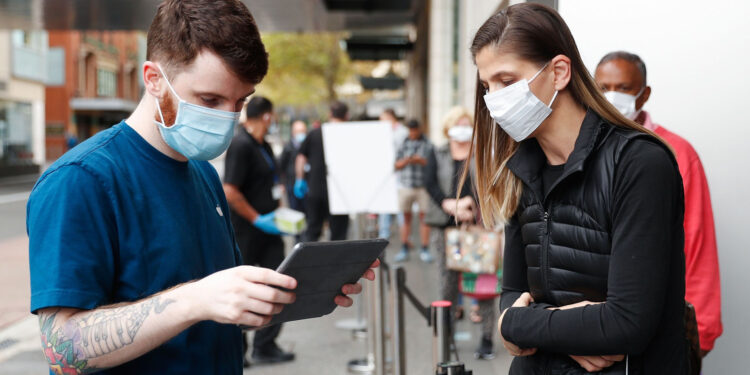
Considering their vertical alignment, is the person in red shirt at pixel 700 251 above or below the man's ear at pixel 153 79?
below

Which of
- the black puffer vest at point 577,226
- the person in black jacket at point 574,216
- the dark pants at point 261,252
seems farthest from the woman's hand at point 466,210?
the black puffer vest at point 577,226

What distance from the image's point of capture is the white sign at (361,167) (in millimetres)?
6770

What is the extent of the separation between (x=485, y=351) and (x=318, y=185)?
10.9ft

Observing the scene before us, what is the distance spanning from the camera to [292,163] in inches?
473

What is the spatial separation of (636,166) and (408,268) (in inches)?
345

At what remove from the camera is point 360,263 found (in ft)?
6.13

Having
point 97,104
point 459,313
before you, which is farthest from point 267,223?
point 97,104

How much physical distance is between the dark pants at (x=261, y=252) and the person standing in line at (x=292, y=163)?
466 centimetres

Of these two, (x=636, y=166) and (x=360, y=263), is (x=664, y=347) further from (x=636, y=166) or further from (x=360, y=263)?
(x=360, y=263)

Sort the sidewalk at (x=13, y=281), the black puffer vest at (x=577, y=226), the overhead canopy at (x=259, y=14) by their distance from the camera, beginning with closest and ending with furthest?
the black puffer vest at (x=577, y=226) → the sidewalk at (x=13, y=281) → the overhead canopy at (x=259, y=14)

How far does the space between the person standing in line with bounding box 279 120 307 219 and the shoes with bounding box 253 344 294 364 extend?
5.01 metres

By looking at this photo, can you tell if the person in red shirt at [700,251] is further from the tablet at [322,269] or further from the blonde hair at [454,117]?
the blonde hair at [454,117]

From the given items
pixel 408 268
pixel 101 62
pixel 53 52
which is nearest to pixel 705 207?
pixel 408 268

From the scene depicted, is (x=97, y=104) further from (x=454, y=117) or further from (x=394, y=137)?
(x=454, y=117)
